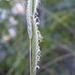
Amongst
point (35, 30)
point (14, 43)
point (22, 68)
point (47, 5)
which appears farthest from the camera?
point (47, 5)

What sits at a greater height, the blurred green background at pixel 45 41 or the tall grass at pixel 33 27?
the tall grass at pixel 33 27

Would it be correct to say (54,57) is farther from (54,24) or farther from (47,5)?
(47,5)

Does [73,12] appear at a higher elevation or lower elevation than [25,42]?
higher

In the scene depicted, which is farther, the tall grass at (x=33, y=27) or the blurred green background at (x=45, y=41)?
the blurred green background at (x=45, y=41)

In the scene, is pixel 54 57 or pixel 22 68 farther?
pixel 54 57

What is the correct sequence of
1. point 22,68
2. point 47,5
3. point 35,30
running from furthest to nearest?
point 47,5
point 22,68
point 35,30

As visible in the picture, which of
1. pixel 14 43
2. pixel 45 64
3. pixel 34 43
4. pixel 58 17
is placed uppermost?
pixel 34 43

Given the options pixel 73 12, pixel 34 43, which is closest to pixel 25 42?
pixel 73 12
